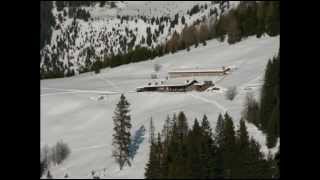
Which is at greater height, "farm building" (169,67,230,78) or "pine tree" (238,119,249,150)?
"farm building" (169,67,230,78)

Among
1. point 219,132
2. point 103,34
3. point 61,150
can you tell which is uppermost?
point 103,34

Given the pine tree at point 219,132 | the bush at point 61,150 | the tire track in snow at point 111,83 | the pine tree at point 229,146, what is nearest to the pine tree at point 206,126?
the pine tree at point 219,132

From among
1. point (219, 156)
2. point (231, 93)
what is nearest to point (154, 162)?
point (219, 156)

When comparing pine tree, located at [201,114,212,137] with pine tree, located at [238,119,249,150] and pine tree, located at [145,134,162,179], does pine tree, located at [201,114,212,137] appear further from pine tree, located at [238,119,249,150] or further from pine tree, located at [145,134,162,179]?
pine tree, located at [145,134,162,179]

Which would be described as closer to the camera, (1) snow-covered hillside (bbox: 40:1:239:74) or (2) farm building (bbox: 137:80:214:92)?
(1) snow-covered hillside (bbox: 40:1:239:74)

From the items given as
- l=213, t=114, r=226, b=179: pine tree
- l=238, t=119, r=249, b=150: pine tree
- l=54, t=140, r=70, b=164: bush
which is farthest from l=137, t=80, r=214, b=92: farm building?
l=238, t=119, r=249, b=150: pine tree

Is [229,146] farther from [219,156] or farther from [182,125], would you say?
[182,125]
